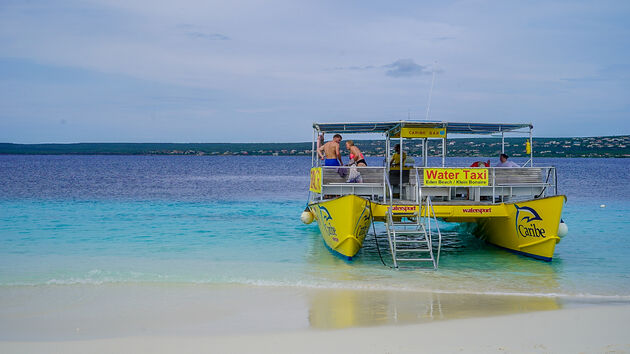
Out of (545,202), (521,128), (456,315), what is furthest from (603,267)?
(456,315)

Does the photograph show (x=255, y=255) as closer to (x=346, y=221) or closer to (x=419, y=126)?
(x=346, y=221)

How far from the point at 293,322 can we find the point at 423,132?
6.58m

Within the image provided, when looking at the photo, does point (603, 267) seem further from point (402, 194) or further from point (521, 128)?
point (402, 194)

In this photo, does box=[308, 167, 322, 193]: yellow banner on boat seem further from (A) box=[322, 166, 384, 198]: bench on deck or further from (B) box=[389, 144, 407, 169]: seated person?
(B) box=[389, 144, 407, 169]: seated person

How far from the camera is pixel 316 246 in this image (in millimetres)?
15641

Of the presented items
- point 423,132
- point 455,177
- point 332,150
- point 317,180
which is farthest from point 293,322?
point 423,132

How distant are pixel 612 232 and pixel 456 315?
526 inches

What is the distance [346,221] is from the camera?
11.8m

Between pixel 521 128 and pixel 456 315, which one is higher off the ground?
pixel 521 128

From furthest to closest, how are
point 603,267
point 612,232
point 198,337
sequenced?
point 612,232 < point 603,267 < point 198,337

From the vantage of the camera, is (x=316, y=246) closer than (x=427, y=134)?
No

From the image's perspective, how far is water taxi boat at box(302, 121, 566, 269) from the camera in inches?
468

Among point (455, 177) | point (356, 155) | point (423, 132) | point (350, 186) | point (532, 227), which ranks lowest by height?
point (532, 227)

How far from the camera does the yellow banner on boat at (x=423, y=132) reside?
43.1ft
